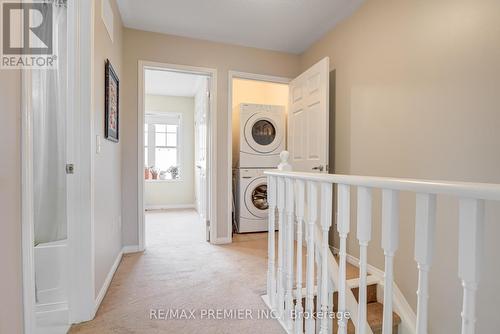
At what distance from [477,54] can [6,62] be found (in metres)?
2.30

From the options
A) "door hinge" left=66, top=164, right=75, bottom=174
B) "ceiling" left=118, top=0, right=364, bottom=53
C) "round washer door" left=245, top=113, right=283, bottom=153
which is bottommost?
"door hinge" left=66, top=164, right=75, bottom=174

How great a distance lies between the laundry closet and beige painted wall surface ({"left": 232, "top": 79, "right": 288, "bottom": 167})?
45 cm

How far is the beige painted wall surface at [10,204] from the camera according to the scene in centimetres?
83

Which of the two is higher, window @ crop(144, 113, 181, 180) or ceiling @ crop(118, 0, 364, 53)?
ceiling @ crop(118, 0, 364, 53)

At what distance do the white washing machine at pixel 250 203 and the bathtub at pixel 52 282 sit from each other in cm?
226

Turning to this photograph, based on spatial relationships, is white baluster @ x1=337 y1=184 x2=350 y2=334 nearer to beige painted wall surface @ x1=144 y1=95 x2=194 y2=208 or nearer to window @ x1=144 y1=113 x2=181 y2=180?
beige painted wall surface @ x1=144 y1=95 x2=194 y2=208

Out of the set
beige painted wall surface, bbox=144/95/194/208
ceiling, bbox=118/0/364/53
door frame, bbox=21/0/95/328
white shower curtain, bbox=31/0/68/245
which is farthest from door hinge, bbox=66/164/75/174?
beige painted wall surface, bbox=144/95/194/208

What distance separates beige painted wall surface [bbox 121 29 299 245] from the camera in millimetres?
2756

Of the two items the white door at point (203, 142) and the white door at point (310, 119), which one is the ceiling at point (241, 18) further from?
the white door at point (203, 142)

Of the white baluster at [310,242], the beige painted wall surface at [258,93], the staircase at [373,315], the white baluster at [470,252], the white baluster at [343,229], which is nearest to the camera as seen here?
the white baluster at [470,252]

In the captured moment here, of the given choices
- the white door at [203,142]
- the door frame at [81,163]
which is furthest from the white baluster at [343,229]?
the white door at [203,142]

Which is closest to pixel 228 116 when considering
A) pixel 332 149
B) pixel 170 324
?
pixel 332 149

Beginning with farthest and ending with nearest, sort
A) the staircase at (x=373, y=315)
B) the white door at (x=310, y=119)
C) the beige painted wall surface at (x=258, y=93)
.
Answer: the beige painted wall surface at (x=258, y=93) < the white door at (x=310, y=119) < the staircase at (x=373, y=315)

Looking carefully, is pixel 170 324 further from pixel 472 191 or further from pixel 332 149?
pixel 332 149
